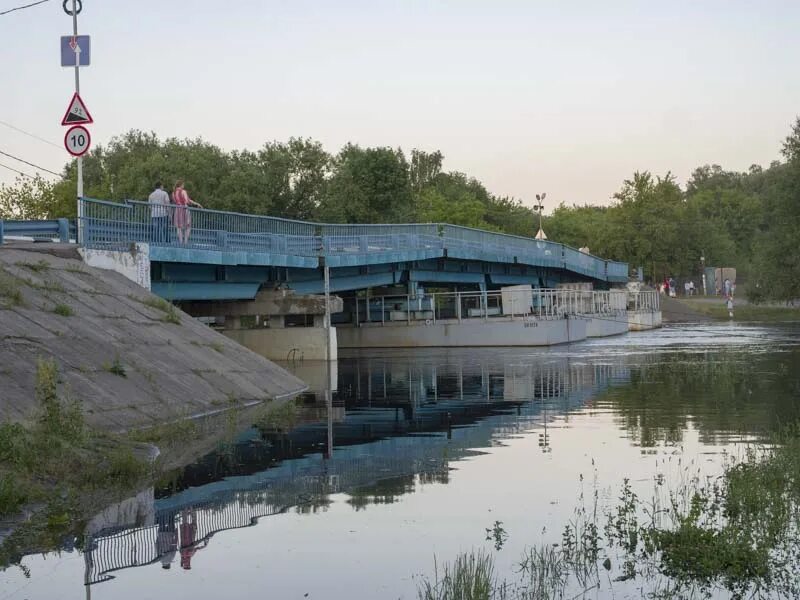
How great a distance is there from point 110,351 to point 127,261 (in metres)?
9.15

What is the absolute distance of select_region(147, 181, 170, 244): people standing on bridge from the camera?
30514 mm

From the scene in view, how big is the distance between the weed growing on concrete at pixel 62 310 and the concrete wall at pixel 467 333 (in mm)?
32948

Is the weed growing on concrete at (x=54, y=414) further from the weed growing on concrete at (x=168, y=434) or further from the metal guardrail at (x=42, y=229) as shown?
the metal guardrail at (x=42, y=229)

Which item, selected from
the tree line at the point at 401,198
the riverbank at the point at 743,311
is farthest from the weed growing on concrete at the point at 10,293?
the riverbank at the point at 743,311

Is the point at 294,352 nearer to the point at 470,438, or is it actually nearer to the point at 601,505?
the point at 470,438

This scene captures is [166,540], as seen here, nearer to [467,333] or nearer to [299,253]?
[299,253]

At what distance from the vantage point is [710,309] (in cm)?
8694

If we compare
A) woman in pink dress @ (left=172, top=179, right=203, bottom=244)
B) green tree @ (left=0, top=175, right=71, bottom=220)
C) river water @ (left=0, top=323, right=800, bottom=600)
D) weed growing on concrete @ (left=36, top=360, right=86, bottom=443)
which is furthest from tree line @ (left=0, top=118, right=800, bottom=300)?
weed growing on concrete @ (left=36, top=360, right=86, bottom=443)

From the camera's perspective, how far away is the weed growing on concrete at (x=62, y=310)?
64.8ft

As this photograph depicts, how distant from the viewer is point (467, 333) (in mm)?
52969

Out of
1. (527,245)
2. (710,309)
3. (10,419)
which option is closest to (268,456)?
(10,419)

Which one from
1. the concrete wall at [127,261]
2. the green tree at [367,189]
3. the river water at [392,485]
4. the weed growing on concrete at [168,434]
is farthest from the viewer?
the green tree at [367,189]

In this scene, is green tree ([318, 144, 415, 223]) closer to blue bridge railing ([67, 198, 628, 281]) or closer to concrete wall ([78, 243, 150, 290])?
blue bridge railing ([67, 198, 628, 281])

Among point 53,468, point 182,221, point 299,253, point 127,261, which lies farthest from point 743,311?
point 53,468
